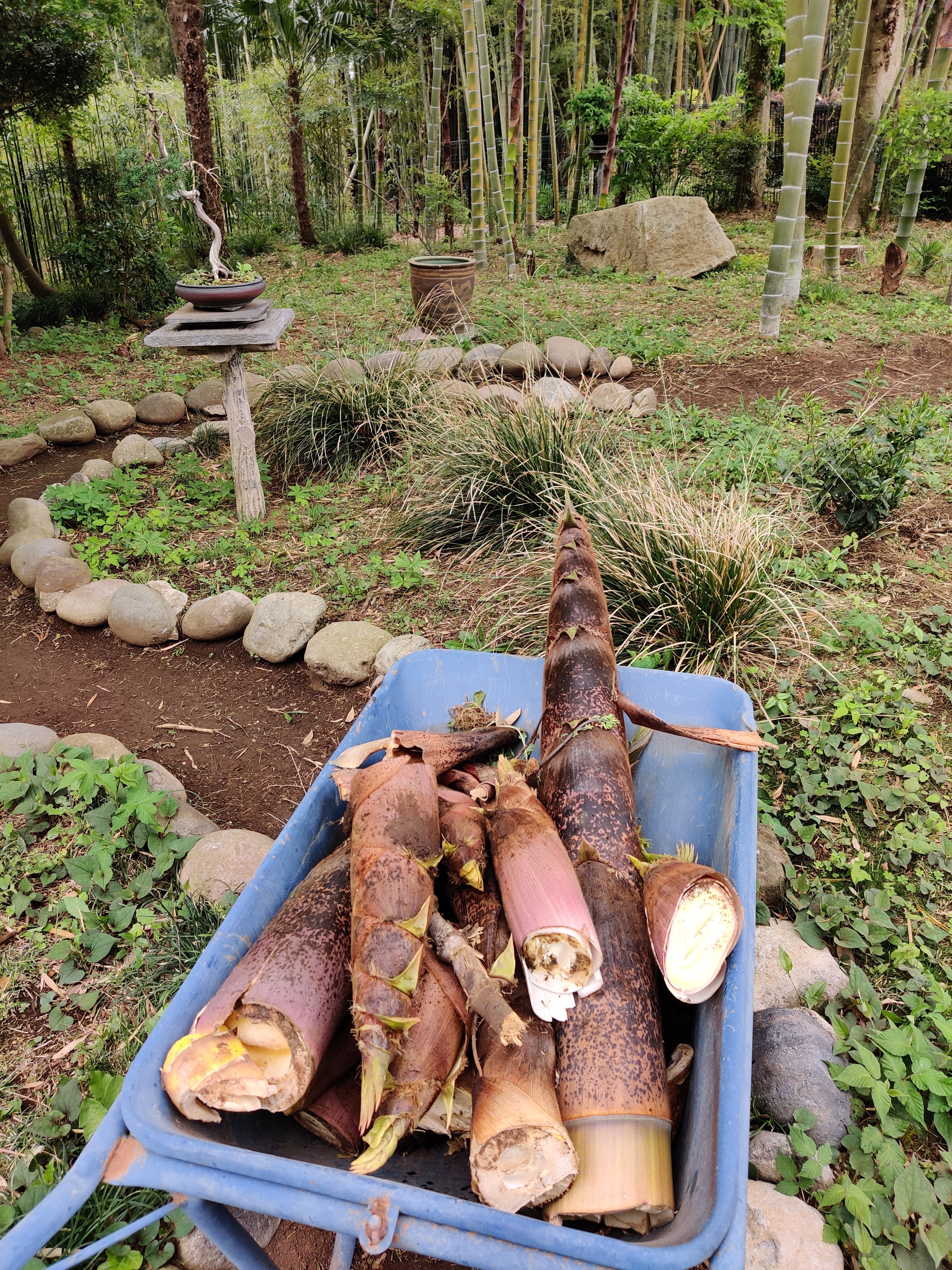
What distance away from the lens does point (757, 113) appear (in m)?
10.1

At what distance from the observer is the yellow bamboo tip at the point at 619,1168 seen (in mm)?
817

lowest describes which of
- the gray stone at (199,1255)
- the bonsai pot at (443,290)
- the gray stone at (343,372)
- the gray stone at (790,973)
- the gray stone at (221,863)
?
the gray stone at (199,1255)

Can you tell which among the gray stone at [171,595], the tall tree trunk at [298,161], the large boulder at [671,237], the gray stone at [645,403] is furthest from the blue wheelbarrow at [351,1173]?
the tall tree trunk at [298,161]

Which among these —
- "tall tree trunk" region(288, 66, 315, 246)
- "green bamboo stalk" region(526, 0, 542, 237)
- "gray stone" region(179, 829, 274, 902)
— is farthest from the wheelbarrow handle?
"tall tree trunk" region(288, 66, 315, 246)

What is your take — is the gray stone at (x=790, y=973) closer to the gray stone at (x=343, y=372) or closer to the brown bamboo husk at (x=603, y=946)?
the brown bamboo husk at (x=603, y=946)

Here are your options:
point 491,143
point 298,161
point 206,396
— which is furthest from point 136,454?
point 298,161

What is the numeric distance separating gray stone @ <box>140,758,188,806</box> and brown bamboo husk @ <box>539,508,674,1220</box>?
4.11 feet

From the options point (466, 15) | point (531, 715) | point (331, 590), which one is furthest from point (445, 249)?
point (531, 715)

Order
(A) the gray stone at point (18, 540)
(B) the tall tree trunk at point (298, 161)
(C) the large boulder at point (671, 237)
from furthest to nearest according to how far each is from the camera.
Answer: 1. (B) the tall tree trunk at point (298, 161)
2. (C) the large boulder at point (671, 237)
3. (A) the gray stone at point (18, 540)

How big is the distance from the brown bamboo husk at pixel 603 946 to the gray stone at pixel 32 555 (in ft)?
9.10

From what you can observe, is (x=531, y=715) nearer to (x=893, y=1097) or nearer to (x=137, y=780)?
(x=893, y=1097)

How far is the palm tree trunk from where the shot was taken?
807 centimetres

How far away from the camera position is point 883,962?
172cm

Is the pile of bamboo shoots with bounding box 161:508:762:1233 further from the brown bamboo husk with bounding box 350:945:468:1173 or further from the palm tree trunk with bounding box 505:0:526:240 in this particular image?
the palm tree trunk with bounding box 505:0:526:240
